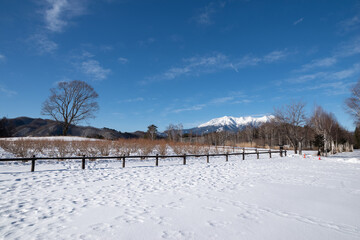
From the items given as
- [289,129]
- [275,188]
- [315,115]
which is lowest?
[275,188]

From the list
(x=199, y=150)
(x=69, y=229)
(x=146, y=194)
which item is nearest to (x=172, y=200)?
(x=146, y=194)

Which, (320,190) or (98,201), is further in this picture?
(320,190)

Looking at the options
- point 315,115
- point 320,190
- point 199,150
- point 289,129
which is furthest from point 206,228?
point 315,115

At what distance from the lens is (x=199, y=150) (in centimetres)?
2278

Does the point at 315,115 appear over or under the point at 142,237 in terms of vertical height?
over

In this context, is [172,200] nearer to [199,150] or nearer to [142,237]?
[142,237]

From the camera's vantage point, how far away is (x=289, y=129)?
97.1 feet

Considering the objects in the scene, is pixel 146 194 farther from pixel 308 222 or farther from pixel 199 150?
pixel 199 150

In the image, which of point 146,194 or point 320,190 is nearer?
point 146,194

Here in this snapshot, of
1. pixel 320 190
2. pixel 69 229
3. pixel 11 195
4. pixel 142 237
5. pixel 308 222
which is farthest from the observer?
pixel 320 190

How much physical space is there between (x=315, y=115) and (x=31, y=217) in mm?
36941

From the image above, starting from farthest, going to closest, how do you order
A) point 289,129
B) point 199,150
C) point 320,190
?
point 289,129, point 199,150, point 320,190

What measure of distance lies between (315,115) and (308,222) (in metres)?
33.1

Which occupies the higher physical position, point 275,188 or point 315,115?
point 315,115
